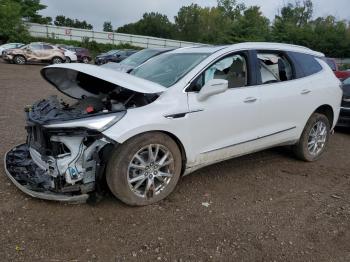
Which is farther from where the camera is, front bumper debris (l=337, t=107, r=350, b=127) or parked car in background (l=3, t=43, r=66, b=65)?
parked car in background (l=3, t=43, r=66, b=65)

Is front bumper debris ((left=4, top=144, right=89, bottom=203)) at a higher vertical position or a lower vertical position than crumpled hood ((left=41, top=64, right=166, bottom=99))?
lower

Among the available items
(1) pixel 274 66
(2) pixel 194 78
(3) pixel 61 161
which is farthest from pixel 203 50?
(3) pixel 61 161

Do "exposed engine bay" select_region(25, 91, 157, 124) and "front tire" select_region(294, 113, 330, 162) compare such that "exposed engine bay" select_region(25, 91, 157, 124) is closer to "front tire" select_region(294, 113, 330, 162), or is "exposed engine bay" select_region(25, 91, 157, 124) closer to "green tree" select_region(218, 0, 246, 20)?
"front tire" select_region(294, 113, 330, 162)

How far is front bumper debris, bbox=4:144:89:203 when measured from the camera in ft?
12.2

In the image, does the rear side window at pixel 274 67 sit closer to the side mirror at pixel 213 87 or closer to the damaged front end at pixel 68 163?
the side mirror at pixel 213 87

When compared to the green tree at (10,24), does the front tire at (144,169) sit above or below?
below

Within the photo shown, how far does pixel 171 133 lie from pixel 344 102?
17.7ft

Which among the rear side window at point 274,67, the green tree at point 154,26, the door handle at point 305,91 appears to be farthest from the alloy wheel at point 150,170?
the green tree at point 154,26

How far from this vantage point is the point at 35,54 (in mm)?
26344

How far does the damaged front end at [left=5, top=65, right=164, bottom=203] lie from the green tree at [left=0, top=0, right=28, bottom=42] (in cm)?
4271

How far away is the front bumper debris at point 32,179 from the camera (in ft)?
12.2

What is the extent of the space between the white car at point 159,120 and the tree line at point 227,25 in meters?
25.1

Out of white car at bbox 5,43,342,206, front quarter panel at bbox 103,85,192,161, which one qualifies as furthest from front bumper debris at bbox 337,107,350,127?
front quarter panel at bbox 103,85,192,161

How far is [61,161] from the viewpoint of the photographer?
372 centimetres
